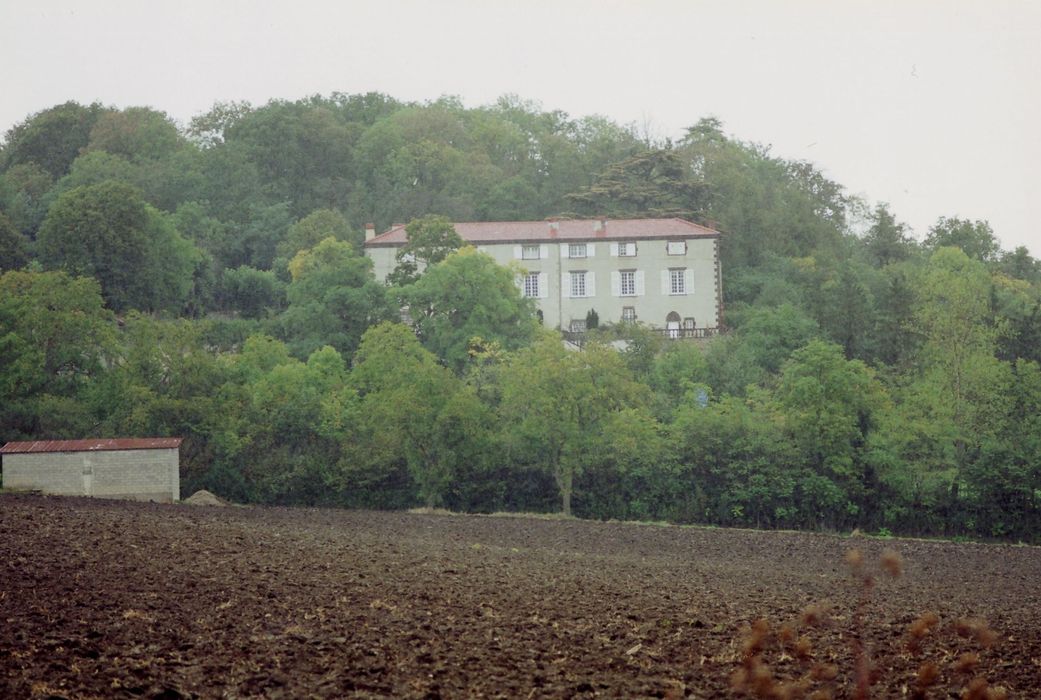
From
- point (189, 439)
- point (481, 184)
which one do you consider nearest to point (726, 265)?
point (481, 184)

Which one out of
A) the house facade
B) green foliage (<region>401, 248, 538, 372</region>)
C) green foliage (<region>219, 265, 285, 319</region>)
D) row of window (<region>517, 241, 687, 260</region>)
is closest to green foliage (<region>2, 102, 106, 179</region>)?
green foliage (<region>219, 265, 285, 319</region>)

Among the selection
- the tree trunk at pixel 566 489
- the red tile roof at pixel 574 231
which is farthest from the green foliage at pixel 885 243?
the tree trunk at pixel 566 489

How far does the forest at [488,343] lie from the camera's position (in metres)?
63.1

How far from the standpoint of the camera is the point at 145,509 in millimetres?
44344

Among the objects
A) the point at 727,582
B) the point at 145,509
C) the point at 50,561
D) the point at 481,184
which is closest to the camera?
the point at 50,561

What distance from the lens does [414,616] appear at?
69.1 ft

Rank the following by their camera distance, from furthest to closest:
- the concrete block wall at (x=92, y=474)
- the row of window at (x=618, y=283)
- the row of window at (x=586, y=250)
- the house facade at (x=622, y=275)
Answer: the row of window at (x=586, y=250), the row of window at (x=618, y=283), the house facade at (x=622, y=275), the concrete block wall at (x=92, y=474)

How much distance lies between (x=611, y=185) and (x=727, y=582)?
292 ft

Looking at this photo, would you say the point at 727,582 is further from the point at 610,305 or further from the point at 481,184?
the point at 481,184

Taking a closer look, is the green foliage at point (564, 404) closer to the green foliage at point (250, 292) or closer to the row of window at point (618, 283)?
the row of window at point (618, 283)

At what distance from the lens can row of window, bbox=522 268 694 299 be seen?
339 feet

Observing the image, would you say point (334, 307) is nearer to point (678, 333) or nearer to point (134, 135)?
point (678, 333)

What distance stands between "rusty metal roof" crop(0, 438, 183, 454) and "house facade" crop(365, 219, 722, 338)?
5119 cm

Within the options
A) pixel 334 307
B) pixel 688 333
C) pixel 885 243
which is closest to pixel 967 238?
pixel 885 243
